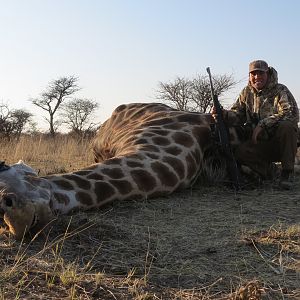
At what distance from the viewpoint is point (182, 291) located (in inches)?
71.6

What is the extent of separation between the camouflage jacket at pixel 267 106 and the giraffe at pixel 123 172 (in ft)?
1.57

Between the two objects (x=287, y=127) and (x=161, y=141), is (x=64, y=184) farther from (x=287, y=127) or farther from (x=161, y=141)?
(x=287, y=127)

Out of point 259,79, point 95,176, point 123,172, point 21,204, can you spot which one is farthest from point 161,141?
point 21,204

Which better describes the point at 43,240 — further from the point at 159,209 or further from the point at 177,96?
the point at 177,96

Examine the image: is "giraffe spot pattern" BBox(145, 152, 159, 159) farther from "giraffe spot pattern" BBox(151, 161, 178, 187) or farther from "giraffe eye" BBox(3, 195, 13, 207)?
"giraffe eye" BBox(3, 195, 13, 207)

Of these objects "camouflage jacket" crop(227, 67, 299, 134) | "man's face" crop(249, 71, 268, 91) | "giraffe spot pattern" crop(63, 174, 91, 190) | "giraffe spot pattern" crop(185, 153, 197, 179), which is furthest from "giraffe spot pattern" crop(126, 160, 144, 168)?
"man's face" crop(249, 71, 268, 91)

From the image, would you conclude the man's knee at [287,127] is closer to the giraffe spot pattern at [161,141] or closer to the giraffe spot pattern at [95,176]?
the giraffe spot pattern at [161,141]

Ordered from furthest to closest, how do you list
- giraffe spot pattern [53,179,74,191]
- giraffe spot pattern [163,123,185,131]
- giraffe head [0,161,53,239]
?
giraffe spot pattern [163,123,185,131] < giraffe spot pattern [53,179,74,191] < giraffe head [0,161,53,239]

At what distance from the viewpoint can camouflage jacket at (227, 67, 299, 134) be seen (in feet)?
14.7

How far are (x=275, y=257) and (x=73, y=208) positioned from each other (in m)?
1.32

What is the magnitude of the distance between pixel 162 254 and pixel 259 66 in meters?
2.88

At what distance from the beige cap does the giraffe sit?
0.62 meters

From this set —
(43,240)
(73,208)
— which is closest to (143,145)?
(73,208)

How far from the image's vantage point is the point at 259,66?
4.71m
